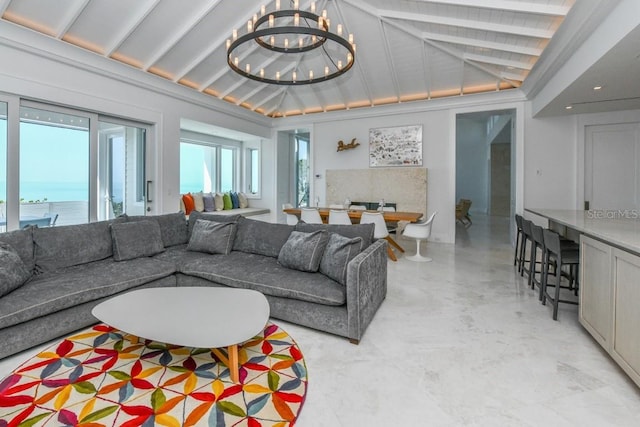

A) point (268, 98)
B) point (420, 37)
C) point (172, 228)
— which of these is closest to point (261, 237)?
point (172, 228)

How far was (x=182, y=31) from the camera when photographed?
440 cm

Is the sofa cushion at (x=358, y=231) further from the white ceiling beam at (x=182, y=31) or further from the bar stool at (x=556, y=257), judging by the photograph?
the white ceiling beam at (x=182, y=31)

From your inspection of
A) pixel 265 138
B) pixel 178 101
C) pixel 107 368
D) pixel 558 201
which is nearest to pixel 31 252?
pixel 107 368

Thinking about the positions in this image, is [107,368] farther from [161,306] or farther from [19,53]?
[19,53]

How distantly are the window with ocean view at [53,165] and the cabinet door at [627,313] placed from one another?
575cm

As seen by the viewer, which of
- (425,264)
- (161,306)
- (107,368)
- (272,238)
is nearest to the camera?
(107,368)

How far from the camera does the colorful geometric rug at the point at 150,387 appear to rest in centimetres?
159

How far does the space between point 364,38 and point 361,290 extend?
14.9 ft

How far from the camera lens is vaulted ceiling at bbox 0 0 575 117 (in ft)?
12.1

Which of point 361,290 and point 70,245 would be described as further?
point 70,245

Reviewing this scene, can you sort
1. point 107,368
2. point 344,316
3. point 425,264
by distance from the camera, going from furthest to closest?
point 425,264 < point 344,316 < point 107,368

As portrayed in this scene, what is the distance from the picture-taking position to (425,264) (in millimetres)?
4785

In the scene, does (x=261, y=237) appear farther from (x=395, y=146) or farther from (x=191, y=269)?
(x=395, y=146)

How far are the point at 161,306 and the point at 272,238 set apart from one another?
4.66 feet
